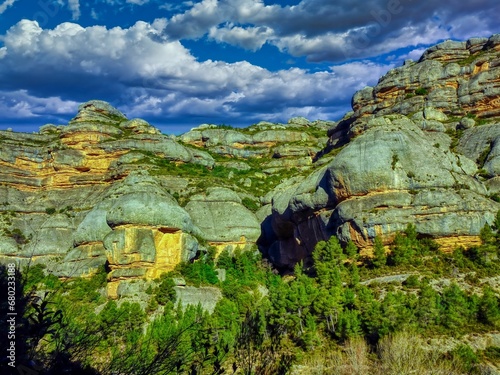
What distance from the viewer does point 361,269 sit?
4600cm

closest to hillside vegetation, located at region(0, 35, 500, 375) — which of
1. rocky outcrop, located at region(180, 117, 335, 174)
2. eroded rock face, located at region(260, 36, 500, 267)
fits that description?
eroded rock face, located at region(260, 36, 500, 267)

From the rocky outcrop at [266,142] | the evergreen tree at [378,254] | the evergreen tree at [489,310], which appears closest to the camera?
the evergreen tree at [489,310]

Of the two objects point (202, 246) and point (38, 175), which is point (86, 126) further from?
point (202, 246)

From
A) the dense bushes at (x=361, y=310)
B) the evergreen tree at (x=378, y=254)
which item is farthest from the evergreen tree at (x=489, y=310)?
the evergreen tree at (x=378, y=254)

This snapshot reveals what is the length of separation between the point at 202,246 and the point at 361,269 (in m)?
27.0

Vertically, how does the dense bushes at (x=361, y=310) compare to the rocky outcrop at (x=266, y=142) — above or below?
below

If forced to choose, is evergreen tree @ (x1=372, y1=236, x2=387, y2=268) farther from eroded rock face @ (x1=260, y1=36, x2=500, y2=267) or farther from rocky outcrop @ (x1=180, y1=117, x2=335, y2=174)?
rocky outcrop @ (x1=180, y1=117, x2=335, y2=174)

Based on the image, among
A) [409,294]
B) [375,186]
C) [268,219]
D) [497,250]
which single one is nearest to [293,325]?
[409,294]

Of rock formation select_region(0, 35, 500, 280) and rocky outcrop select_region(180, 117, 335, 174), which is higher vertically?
rocky outcrop select_region(180, 117, 335, 174)

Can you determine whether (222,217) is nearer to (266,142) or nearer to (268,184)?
(268,184)

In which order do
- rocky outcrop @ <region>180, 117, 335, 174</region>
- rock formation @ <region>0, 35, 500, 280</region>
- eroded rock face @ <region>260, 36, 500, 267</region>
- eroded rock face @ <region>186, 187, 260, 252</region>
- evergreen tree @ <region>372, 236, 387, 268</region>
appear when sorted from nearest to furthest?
evergreen tree @ <region>372, 236, 387, 268</region>, eroded rock face @ <region>260, 36, 500, 267</region>, rock formation @ <region>0, 35, 500, 280</region>, eroded rock face @ <region>186, 187, 260, 252</region>, rocky outcrop @ <region>180, 117, 335, 174</region>

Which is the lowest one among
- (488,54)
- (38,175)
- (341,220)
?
(341,220)

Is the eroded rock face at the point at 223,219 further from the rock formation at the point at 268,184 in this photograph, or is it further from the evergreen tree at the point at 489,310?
the evergreen tree at the point at 489,310

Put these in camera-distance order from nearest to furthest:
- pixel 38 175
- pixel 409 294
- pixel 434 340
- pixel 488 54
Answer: pixel 434 340 < pixel 409 294 < pixel 488 54 < pixel 38 175
